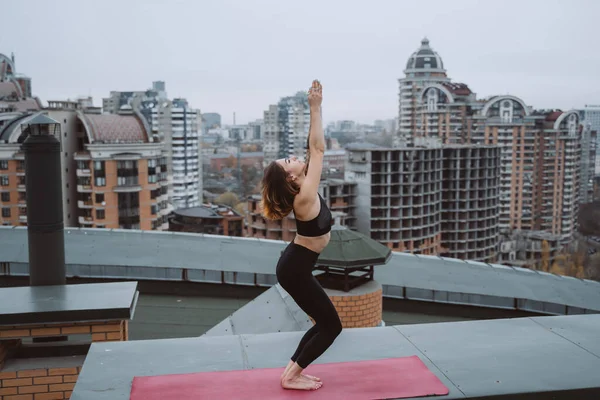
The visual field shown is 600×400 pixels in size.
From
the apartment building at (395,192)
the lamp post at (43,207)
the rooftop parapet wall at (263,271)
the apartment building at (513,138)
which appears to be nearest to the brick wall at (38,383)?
the lamp post at (43,207)

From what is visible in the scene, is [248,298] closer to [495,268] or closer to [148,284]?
[148,284]

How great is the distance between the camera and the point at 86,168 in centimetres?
3366

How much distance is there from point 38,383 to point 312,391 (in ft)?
7.41

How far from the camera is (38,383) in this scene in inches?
173

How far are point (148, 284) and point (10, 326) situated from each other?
4.58 meters

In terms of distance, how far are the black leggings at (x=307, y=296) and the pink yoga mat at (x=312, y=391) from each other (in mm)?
200

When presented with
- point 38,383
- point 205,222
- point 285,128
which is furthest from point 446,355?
→ point 285,128

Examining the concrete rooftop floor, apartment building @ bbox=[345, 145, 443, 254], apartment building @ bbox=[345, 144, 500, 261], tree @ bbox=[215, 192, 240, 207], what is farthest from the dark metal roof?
tree @ bbox=[215, 192, 240, 207]

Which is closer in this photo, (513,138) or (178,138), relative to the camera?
(513,138)

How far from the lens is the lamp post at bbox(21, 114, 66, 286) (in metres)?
5.31

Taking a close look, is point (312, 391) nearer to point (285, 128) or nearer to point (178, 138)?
point (178, 138)

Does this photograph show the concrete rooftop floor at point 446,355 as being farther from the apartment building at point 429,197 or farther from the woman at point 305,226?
the apartment building at point 429,197

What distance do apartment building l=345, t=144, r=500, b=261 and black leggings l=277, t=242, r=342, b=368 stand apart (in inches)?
1618

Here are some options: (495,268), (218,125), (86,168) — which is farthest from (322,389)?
(218,125)
